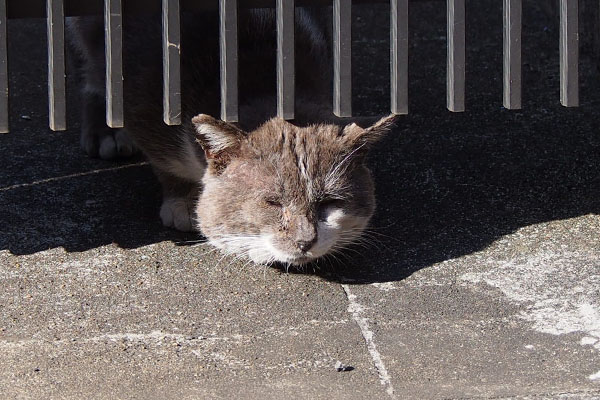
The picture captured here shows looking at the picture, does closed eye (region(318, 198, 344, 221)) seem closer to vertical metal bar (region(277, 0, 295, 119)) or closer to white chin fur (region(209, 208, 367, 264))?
white chin fur (region(209, 208, 367, 264))

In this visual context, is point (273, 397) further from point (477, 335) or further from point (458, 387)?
point (477, 335)

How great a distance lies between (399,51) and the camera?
3584 millimetres

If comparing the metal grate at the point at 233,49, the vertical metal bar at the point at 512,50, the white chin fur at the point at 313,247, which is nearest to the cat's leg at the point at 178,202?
the white chin fur at the point at 313,247

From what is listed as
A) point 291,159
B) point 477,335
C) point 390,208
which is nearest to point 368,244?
point 390,208

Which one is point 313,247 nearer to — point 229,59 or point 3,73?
point 229,59

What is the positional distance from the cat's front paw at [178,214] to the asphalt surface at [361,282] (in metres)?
0.06

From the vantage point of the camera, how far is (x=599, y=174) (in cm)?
433

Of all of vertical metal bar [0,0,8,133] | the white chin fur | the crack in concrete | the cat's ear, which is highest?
vertical metal bar [0,0,8,133]

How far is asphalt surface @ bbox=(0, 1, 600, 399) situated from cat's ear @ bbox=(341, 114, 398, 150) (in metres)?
0.44

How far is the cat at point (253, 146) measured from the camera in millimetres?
3557

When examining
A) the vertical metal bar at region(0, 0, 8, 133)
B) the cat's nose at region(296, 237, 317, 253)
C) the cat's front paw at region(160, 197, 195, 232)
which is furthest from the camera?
the cat's front paw at region(160, 197, 195, 232)

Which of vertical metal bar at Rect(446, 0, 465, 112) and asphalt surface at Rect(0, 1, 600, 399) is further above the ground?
vertical metal bar at Rect(446, 0, 465, 112)

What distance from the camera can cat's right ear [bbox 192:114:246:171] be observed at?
3533 mm

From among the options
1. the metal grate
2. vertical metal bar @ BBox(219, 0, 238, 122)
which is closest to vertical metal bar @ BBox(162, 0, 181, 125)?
the metal grate
